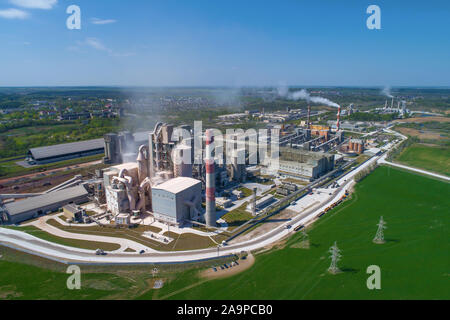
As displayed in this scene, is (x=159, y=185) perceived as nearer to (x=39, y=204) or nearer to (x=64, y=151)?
(x=39, y=204)

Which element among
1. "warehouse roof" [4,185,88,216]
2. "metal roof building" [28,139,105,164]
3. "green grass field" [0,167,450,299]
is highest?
"metal roof building" [28,139,105,164]

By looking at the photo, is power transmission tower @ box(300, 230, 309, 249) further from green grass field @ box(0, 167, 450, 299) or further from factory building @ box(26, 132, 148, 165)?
factory building @ box(26, 132, 148, 165)

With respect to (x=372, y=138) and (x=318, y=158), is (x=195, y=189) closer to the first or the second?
(x=318, y=158)

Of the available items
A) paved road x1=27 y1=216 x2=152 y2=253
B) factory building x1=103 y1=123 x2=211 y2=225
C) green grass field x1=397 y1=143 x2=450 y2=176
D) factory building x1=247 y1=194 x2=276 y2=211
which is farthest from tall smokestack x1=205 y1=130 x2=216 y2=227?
green grass field x1=397 y1=143 x2=450 y2=176

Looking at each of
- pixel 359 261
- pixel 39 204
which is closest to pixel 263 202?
pixel 359 261

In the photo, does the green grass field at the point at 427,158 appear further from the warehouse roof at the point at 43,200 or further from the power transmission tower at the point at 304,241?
the warehouse roof at the point at 43,200

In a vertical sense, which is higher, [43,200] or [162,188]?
[162,188]
